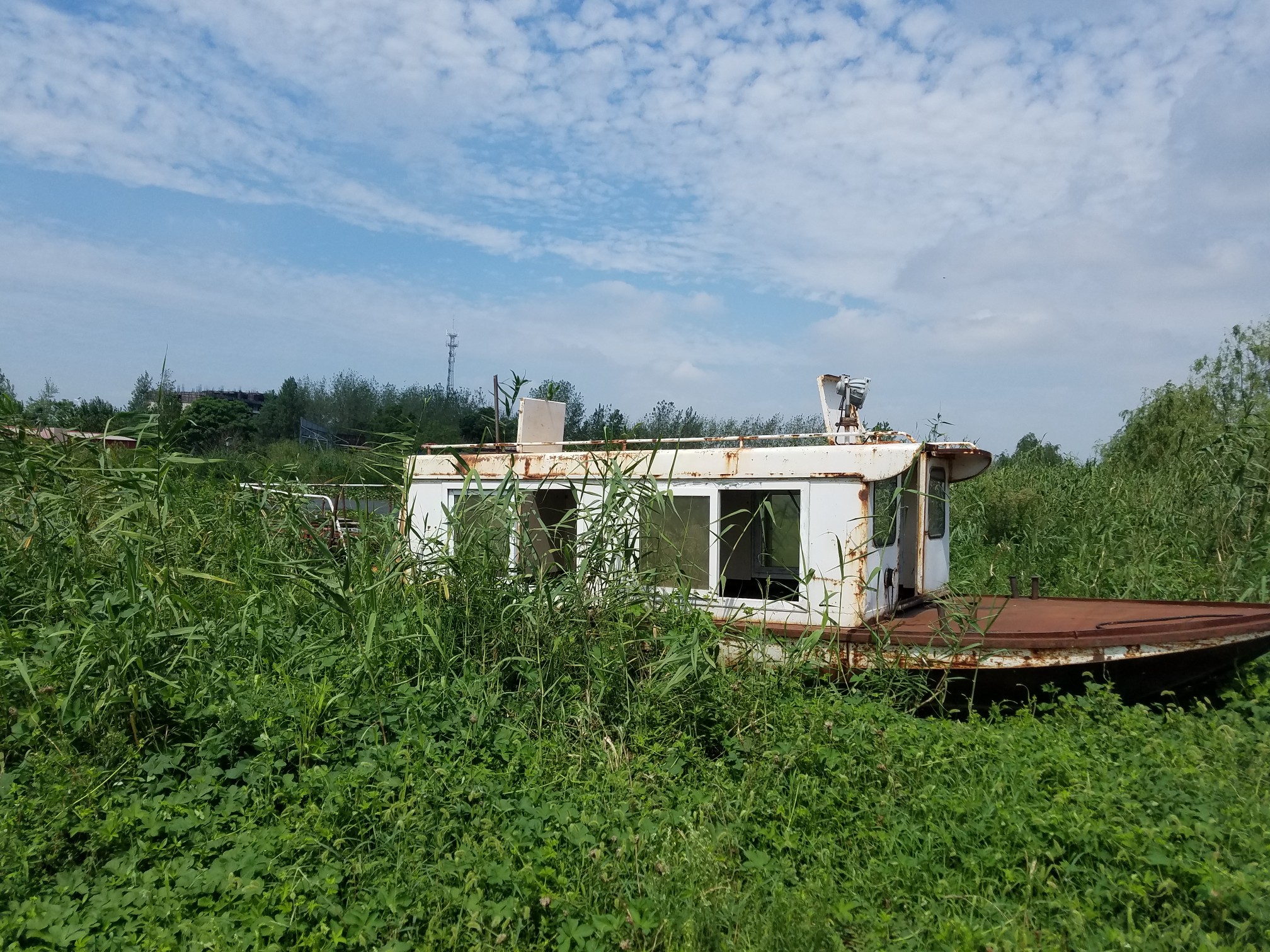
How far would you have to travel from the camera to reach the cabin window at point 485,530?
5.15 m

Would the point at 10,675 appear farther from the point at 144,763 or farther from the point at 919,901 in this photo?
the point at 919,901

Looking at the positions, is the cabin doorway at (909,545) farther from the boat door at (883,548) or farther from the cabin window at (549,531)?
the cabin window at (549,531)

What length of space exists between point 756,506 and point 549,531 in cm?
262

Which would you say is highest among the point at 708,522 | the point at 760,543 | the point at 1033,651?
the point at 708,522

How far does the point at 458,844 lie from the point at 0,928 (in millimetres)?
1631

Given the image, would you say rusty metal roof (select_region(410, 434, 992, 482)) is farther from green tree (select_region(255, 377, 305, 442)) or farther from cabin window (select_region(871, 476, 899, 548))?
green tree (select_region(255, 377, 305, 442))

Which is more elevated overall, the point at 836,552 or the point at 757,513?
the point at 757,513

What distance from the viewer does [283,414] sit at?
1710 inches

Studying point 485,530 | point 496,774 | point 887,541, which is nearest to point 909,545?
point 887,541

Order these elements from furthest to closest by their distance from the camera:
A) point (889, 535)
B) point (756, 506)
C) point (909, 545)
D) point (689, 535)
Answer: point (909, 545) → point (756, 506) → point (689, 535) → point (889, 535)

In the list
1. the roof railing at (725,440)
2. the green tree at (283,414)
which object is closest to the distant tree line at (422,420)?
the roof railing at (725,440)

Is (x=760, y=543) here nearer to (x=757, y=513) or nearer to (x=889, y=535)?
(x=757, y=513)

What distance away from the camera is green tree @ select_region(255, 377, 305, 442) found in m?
40.5

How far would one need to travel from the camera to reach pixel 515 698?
4824 millimetres
